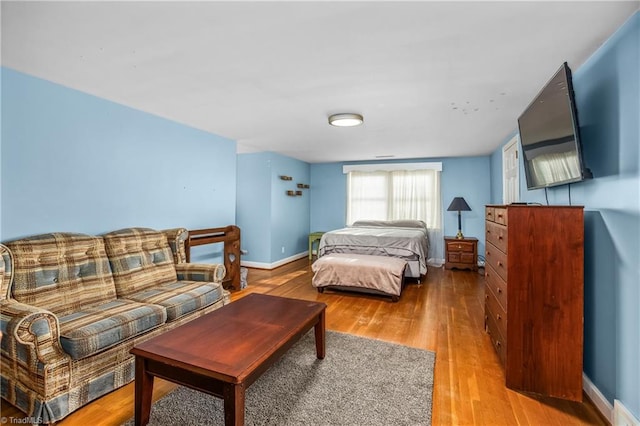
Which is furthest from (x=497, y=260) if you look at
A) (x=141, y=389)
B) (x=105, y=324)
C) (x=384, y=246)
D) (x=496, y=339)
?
(x=105, y=324)

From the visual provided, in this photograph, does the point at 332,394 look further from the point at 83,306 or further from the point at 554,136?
the point at 554,136

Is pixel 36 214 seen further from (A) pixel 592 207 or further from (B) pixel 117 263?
(A) pixel 592 207

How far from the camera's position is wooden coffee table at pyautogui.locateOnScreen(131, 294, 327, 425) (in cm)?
138

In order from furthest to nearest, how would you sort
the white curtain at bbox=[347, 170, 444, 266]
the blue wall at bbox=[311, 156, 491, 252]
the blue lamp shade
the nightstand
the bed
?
the white curtain at bbox=[347, 170, 444, 266], the blue wall at bbox=[311, 156, 491, 252], the blue lamp shade, the nightstand, the bed

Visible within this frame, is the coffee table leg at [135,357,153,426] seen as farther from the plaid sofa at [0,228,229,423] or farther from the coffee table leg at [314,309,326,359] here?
the coffee table leg at [314,309,326,359]

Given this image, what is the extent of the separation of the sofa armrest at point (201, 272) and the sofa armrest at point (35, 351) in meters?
1.31

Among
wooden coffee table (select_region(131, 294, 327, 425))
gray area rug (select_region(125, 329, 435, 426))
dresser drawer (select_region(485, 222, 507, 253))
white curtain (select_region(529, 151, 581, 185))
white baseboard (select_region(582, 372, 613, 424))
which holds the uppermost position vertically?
white curtain (select_region(529, 151, 581, 185))

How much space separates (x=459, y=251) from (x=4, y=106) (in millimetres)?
5981

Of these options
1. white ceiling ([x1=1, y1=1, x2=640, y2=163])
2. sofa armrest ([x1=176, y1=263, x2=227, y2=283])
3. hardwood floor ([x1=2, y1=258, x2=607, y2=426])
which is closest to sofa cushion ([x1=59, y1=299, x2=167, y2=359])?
hardwood floor ([x1=2, y1=258, x2=607, y2=426])

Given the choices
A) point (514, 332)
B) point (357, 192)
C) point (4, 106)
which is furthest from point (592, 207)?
point (357, 192)

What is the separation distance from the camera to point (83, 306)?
7.42 ft

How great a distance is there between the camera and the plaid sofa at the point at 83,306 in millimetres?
1646

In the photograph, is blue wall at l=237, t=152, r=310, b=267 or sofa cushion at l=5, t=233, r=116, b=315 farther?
blue wall at l=237, t=152, r=310, b=267

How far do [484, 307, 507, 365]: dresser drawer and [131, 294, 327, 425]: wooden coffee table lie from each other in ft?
4.37
